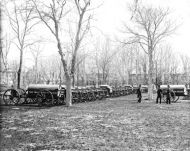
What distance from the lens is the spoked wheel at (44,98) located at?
17.8 metres

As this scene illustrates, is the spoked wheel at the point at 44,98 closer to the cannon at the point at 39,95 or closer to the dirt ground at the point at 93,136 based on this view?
the cannon at the point at 39,95

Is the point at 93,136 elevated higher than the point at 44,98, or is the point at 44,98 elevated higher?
the point at 44,98

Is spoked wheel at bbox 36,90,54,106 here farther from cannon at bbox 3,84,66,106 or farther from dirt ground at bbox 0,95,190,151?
dirt ground at bbox 0,95,190,151

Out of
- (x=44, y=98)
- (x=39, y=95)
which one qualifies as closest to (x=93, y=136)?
(x=39, y=95)

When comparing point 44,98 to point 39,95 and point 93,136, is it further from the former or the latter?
point 93,136

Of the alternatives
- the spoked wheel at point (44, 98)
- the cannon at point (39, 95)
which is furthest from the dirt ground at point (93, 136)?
the cannon at point (39, 95)

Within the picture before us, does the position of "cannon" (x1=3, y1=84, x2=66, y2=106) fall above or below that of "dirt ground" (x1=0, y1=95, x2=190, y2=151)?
above

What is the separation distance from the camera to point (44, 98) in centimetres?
1805

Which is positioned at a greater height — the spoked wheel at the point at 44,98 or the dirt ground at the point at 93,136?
the spoked wheel at the point at 44,98

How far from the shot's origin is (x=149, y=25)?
28.2 m

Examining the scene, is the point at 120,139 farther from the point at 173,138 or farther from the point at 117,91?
the point at 117,91

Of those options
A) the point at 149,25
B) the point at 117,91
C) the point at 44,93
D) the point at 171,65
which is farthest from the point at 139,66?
the point at 44,93

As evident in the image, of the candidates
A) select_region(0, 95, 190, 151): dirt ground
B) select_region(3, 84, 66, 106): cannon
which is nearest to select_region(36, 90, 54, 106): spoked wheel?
select_region(3, 84, 66, 106): cannon

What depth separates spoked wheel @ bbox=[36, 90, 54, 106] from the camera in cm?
1783
